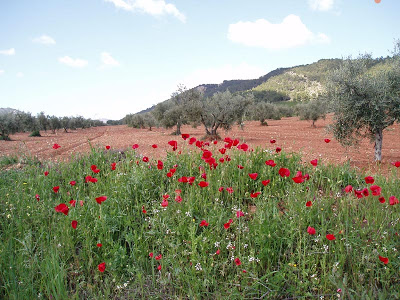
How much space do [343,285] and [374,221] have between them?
4.38 ft

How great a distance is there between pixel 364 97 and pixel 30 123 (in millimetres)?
58356

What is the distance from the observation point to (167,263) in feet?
10.2

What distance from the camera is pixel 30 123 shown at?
175ft

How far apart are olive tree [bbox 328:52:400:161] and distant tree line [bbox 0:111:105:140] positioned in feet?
139

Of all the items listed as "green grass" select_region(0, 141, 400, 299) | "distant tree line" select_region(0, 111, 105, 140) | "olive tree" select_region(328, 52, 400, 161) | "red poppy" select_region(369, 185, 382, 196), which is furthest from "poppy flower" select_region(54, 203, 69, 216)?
"distant tree line" select_region(0, 111, 105, 140)

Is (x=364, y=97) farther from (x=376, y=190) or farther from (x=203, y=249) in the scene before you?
(x=203, y=249)

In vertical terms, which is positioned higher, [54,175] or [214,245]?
[54,175]

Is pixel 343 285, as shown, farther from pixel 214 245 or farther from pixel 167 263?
pixel 167 263

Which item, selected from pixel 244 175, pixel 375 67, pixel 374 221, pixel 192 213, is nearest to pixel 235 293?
pixel 192 213

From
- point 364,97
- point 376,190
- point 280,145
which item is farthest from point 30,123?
point 376,190

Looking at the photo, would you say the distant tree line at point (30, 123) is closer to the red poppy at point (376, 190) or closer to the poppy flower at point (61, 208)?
the poppy flower at point (61, 208)

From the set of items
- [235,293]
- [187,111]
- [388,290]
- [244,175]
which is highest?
[187,111]

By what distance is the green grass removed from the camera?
9.22ft

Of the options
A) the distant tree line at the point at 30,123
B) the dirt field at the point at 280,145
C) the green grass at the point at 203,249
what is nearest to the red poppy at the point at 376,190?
the green grass at the point at 203,249
